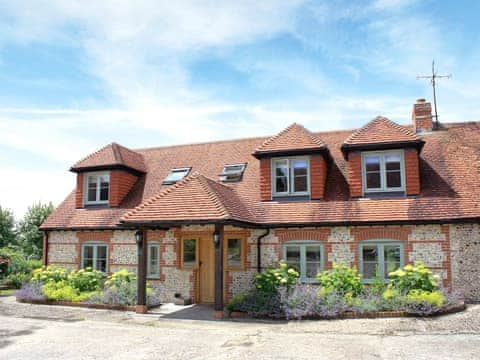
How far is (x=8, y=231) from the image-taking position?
3316cm

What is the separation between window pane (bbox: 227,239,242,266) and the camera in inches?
627

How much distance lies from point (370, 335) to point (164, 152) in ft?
45.6

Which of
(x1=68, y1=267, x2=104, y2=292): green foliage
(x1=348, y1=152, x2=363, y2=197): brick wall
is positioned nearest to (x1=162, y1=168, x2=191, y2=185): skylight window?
(x1=68, y1=267, x2=104, y2=292): green foliage

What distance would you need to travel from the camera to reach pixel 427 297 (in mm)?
12234

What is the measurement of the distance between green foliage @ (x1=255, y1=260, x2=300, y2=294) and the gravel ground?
1650mm

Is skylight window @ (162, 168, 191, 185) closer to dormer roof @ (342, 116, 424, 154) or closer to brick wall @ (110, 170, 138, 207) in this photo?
brick wall @ (110, 170, 138, 207)

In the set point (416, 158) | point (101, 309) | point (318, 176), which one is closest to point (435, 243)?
point (416, 158)

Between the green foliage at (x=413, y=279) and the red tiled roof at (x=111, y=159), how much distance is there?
1149cm

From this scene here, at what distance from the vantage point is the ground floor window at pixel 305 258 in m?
15.3

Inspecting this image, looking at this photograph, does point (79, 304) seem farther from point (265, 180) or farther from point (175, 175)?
point (265, 180)

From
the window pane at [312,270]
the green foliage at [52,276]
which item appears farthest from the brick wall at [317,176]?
the green foliage at [52,276]

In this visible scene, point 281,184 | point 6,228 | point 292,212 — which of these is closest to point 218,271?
point 292,212

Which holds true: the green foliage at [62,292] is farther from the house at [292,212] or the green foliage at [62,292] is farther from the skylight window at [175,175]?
the skylight window at [175,175]

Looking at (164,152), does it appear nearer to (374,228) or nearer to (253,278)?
(253,278)
